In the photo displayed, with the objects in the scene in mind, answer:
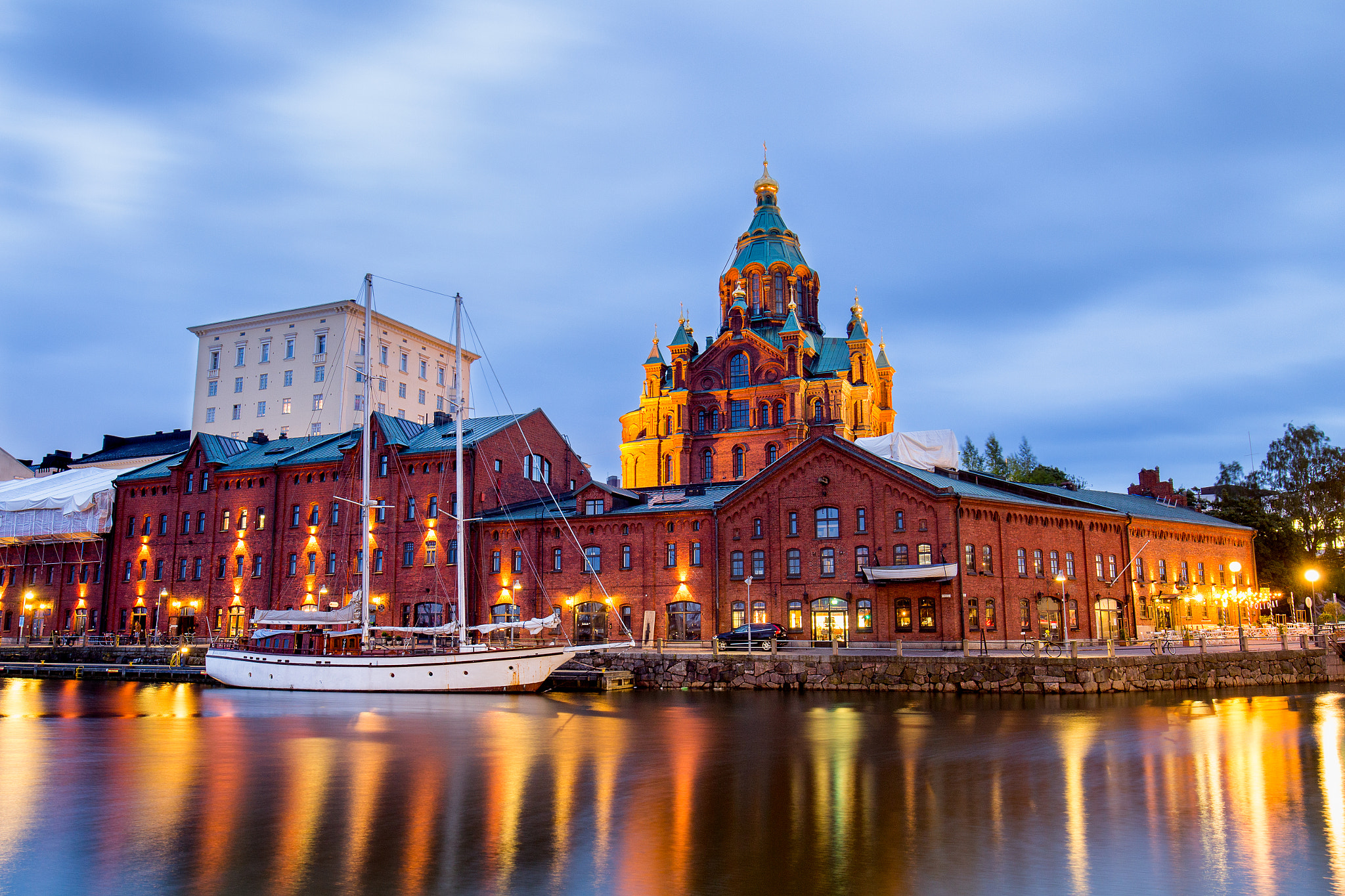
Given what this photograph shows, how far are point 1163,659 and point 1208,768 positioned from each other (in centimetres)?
2129

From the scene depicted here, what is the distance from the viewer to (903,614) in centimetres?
5216

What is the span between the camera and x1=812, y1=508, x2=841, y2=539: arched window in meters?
55.1

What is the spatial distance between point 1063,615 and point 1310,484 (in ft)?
Answer: 115

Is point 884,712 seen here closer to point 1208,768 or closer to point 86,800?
point 1208,768

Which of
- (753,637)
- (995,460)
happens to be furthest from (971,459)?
(753,637)

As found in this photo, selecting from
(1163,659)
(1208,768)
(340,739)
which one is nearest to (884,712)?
(1208,768)

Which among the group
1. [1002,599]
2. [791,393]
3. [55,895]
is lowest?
[55,895]

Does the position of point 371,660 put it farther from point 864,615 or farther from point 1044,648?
point 1044,648

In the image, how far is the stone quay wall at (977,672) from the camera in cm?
4369

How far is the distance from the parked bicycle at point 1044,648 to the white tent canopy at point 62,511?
63.7 metres

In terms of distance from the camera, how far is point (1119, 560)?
59156mm

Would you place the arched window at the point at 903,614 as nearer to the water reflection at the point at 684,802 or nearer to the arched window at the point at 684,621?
the arched window at the point at 684,621

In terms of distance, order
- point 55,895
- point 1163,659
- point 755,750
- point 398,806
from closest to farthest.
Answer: point 55,895
point 398,806
point 755,750
point 1163,659

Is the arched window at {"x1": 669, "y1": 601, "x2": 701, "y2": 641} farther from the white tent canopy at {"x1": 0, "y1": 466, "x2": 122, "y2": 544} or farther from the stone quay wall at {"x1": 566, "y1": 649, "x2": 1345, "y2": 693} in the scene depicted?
the white tent canopy at {"x1": 0, "y1": 466, "x2": 122, "y2": 544}
